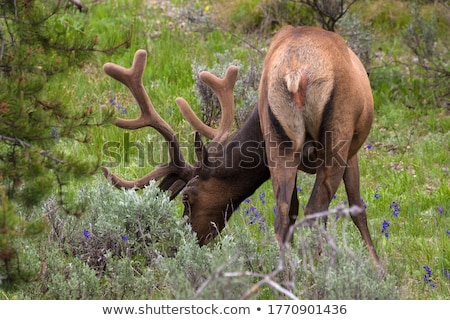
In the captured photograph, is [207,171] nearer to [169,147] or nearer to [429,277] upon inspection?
[169,147]

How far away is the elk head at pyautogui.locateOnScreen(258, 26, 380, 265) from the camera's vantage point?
17.9ft

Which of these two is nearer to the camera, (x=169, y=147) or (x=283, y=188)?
(x=283, y=188)

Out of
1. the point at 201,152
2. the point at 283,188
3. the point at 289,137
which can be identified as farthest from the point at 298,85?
the point at 201,152

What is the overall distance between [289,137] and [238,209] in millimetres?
2241

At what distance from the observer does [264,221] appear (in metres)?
7.50

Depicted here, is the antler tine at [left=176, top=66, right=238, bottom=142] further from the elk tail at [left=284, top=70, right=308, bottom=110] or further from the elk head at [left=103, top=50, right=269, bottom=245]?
the elk tail at [left=284, top=70, right=308, bottom=110]

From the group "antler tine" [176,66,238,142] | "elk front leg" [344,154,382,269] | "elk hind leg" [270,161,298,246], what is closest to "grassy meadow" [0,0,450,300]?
"elk front leg" [344,154,382,269]

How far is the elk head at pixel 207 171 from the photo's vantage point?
22.6 ft

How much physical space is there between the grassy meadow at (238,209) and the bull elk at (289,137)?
250mm

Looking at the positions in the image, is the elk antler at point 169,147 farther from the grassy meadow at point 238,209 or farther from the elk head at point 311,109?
the elk head at point 311,109

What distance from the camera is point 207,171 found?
23.0 ft

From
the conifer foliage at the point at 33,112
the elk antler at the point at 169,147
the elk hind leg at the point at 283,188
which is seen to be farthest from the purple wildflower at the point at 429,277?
the conifer foliage at the point at 33,112
